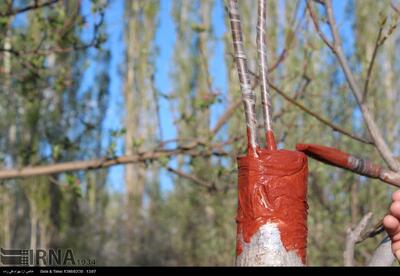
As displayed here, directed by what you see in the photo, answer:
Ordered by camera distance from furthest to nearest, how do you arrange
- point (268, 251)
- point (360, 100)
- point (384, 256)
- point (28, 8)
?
1. point (28, 8)
2. point (360, 100)
3. point (384, 256)
4. point (268, 251)

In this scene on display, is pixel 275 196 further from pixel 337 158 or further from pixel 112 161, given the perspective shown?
pixel 112 161

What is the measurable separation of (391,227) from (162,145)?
2.76 metres

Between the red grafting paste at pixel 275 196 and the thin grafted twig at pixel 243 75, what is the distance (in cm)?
7

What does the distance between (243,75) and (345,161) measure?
0.31m

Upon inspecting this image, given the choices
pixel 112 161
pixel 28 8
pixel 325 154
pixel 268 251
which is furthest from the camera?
pixel 112 161

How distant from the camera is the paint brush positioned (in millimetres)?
1365

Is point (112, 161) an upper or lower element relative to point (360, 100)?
upper

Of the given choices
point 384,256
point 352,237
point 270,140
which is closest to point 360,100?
point 352,237

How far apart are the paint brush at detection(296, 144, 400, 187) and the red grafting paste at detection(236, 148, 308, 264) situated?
0.06 meters

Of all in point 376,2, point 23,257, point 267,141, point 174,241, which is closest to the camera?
point 267,141

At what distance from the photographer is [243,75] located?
1.40 m

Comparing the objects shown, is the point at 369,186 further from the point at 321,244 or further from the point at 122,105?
the point at 122,105

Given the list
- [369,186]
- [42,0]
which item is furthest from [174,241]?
[42,0]
